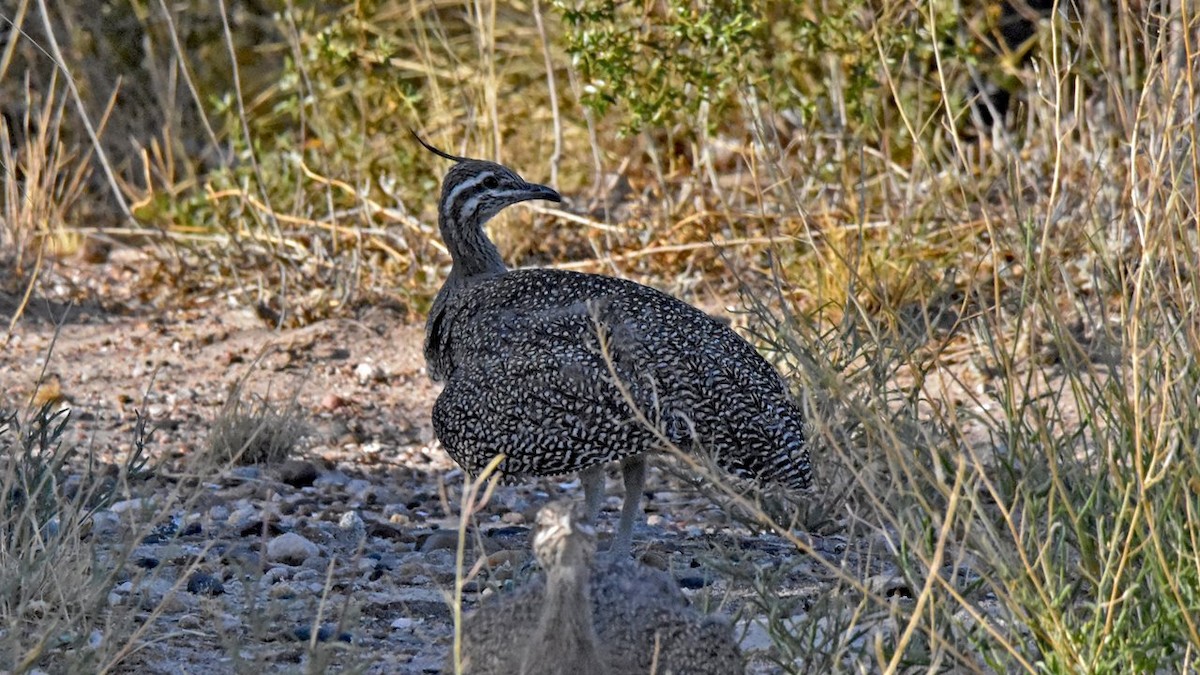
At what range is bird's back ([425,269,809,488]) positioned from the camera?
14.1 feet

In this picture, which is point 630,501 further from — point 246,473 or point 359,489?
point 246,473

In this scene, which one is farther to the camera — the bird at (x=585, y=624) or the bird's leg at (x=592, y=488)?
the bird's leg at (x=592, y=488)

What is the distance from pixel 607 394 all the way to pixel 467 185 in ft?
5.20

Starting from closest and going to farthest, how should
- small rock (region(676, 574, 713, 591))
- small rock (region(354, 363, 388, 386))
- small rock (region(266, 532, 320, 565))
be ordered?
small rock (region(676, 574, 713, 591))
small rock (region(266, 532, 320, 565))
small rock (region(354, 363, 388, 386))

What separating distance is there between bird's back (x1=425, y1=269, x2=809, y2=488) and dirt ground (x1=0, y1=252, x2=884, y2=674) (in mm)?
284

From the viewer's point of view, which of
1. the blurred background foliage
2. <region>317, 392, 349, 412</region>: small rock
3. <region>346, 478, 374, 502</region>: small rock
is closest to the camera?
<region>346, 478, 374, 502</region>: small rock

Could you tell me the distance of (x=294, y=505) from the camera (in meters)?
5.26

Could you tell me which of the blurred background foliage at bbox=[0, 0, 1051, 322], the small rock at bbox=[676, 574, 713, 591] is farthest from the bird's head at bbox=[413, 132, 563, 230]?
the small rock at bbox=[676, 574, 713, 591]

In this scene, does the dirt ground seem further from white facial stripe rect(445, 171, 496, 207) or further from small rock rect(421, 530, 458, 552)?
white facial stripe rect(445, 171, 496, 207)

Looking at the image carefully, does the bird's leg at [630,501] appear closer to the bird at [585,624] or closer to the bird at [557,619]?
the bird at [585,624]

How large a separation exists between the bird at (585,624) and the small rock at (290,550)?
1.43 meters

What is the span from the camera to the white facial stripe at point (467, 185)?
564cm

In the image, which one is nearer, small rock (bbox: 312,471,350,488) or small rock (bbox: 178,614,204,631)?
small rock (bbox: 178,614,204,631)

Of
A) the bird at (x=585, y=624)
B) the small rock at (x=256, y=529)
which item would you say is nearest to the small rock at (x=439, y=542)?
the small rock at (x=256, y=529)
